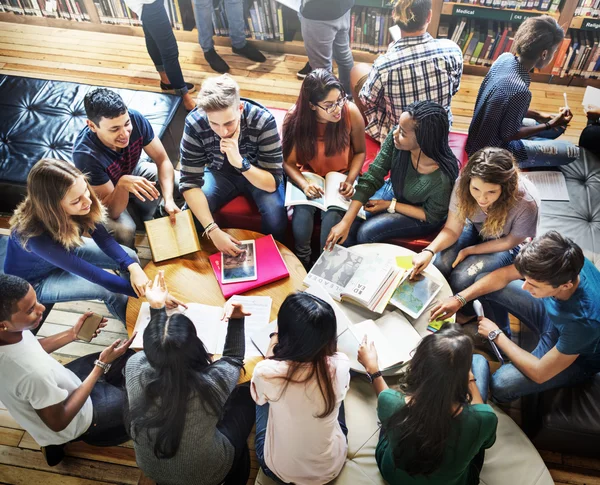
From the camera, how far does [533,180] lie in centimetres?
290

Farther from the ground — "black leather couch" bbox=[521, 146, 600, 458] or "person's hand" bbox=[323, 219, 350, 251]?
"person's hand" bbox=[323, 219, 350, 251]

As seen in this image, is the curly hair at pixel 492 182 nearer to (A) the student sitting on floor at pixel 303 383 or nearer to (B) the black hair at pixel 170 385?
(A) the student sitting on floor at pixel 303 383

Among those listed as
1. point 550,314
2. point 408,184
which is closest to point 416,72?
point 408,184

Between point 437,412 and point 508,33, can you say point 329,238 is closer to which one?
point 437,412

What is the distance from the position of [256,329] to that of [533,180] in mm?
1943

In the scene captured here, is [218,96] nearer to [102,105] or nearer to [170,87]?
[102,105]

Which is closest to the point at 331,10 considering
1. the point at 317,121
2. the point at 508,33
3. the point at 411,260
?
the point at 317,121

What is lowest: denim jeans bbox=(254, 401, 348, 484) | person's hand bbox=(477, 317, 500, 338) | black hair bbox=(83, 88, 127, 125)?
denim jeans bbox=(254, 401, 348, 484)

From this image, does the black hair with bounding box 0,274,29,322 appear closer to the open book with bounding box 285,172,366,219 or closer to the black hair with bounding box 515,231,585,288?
the open book with bounding box 285,172,366,219

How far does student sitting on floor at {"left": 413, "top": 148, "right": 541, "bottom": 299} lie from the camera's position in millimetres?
2119

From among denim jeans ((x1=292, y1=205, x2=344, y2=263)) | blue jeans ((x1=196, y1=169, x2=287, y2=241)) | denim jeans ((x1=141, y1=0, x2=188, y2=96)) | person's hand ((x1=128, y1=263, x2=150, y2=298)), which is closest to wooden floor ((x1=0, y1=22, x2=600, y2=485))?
denim jeans ((x1=141, y1=0, x2=188, y2=96))

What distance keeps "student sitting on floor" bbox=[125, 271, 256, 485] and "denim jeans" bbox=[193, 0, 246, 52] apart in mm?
3229

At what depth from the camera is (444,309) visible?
2129 mm

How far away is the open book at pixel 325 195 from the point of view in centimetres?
258
